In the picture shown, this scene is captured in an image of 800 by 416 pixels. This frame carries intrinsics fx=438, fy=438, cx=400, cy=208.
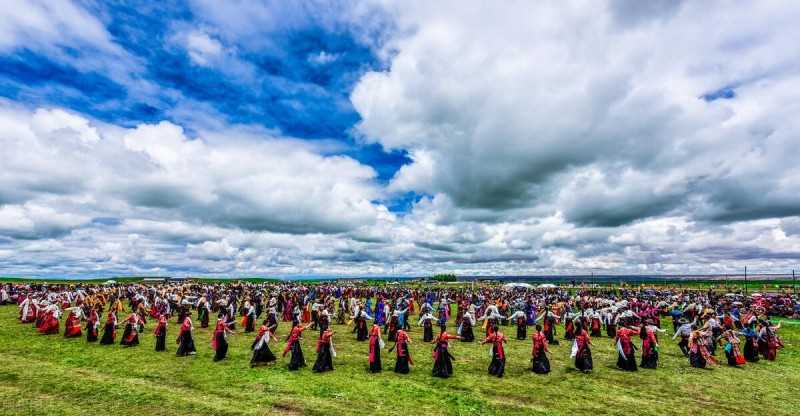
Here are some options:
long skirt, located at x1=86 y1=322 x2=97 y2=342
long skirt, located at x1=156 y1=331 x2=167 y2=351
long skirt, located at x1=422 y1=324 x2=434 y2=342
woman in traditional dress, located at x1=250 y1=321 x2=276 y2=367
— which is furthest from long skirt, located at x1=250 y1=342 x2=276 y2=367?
long skirt, located at x1=86 y1=322 x2=97 y2=342

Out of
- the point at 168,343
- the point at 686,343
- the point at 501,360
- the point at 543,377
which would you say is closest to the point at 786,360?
the point at 686,343

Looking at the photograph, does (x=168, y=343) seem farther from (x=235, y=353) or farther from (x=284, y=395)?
(x=284, y=395)

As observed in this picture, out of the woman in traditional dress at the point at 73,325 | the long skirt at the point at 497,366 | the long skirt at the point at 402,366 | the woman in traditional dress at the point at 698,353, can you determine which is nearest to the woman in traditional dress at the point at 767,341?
the woman in traditional dress at the point at 698,353

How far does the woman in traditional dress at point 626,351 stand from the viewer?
15.7 metres

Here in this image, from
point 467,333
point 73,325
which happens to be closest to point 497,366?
point 467,333

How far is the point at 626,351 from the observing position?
15.8 meters

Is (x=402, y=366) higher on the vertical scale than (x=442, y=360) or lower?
lower

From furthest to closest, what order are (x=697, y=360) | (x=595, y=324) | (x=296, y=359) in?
1. (x=595, y=324)
2. (x=697, y=360)
3. (x=296, y=359)

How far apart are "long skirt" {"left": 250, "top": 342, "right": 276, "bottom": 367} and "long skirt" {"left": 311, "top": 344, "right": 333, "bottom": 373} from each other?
5.75 feet

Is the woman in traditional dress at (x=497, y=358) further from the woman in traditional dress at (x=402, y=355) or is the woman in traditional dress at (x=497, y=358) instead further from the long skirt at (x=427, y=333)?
the long skirt at (x=427, y=333)

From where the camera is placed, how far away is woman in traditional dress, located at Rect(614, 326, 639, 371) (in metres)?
15.7

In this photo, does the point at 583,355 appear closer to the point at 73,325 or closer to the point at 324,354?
the point at 324,354

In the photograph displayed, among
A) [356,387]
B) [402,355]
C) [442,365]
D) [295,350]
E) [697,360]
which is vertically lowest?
[697,360]

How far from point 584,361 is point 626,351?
68.1 inches
